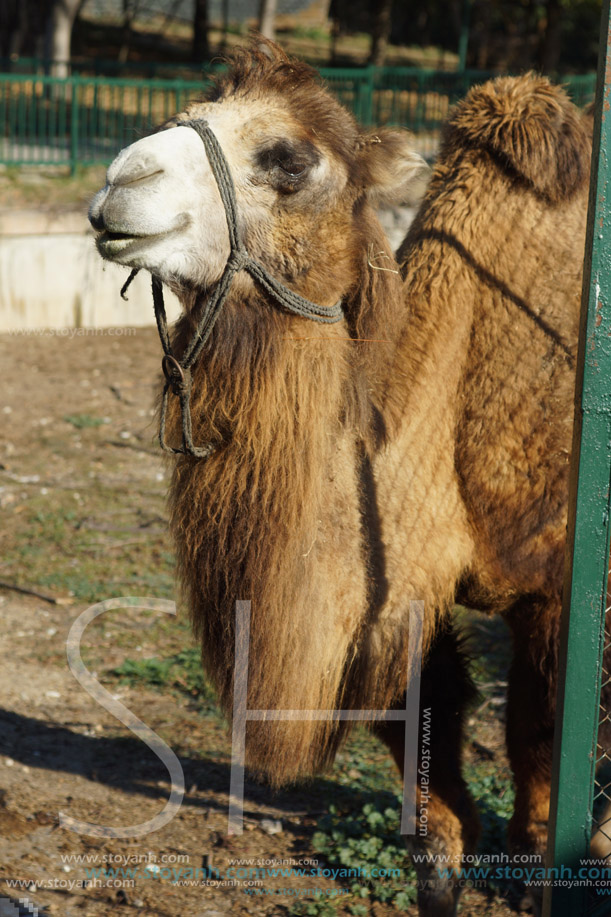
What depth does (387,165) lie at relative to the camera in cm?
299

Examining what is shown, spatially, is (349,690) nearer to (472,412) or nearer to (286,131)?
(472,412)

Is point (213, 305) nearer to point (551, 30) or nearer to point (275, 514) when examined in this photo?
point (275, 514)

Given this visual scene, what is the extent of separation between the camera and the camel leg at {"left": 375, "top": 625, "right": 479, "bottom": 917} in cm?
354

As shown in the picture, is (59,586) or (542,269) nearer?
(542,269)

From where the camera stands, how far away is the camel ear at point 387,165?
2984 mm

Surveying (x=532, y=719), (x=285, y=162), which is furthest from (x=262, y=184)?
(x=532, y=719)

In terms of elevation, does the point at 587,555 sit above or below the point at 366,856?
above

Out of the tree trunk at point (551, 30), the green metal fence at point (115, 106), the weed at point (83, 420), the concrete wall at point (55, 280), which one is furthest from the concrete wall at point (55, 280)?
the tree trunk at point (551, 30)

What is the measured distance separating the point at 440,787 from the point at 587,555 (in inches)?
58.4

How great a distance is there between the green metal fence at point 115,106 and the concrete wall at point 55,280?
1.45 meters

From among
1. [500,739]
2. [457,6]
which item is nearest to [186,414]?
[500,739]

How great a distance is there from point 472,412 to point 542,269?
54 cm

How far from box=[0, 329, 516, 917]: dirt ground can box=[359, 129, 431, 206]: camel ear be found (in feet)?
3.47

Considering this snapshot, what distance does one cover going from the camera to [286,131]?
9.27ft
